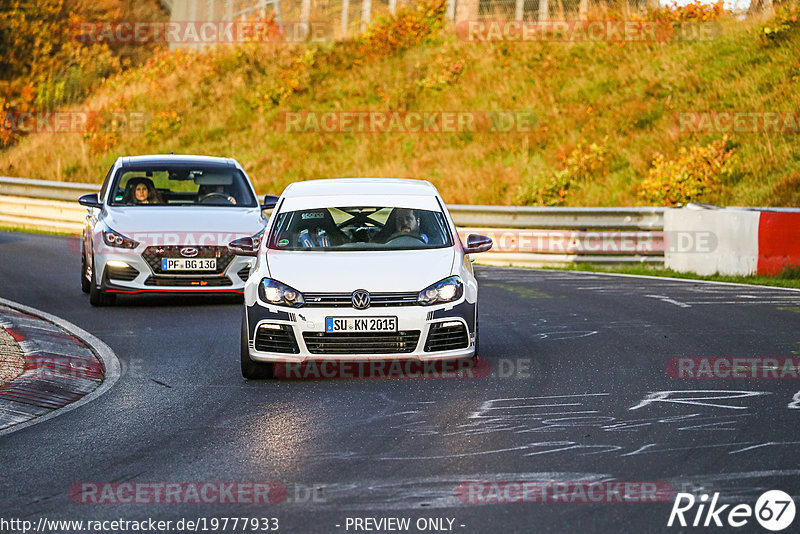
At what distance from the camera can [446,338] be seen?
9.41 metres

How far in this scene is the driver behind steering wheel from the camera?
10344 mm

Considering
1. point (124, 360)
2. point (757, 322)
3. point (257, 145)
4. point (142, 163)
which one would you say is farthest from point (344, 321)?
point (257, 145)

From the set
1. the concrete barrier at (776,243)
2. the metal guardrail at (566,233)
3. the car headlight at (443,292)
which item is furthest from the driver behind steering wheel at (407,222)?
the metal guardrail at (566,233)

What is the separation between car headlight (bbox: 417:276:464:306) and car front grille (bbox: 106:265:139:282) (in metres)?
5.47

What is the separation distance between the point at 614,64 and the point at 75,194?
15.0m

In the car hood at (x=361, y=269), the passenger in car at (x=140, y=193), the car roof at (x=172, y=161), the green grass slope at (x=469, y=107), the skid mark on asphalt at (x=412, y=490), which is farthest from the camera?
the green grass slope at (x=469, y=107)

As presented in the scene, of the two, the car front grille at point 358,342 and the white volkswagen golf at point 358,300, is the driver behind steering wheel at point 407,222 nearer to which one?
the white volkswagen golf at point 358,300

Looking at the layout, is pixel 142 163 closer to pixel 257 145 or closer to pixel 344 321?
pixel 344 321

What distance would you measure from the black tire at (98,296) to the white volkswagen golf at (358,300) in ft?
14.9

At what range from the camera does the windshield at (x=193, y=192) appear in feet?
49.4

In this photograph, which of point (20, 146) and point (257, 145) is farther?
point (20, 146)

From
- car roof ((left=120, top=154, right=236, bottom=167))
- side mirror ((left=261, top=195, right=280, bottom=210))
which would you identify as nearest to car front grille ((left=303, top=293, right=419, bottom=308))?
side mirror ((left=261, top=195, right=280, bottom=210))

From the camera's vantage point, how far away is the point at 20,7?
1650 inches

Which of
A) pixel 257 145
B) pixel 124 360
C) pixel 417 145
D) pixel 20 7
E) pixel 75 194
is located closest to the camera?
pixel 124 360
